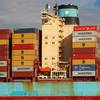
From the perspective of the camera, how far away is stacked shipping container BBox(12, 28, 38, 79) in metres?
63.8

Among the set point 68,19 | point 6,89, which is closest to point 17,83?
point 6,89

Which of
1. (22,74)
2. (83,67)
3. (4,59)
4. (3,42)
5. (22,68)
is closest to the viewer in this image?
(83,67)

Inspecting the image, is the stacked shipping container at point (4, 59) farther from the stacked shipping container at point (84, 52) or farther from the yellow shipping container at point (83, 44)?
the yellow shipping container at point (83, 44)

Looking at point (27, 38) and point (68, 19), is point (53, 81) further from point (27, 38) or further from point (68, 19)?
point (68, 19)

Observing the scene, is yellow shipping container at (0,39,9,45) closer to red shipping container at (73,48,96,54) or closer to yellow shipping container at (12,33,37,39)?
yellow shipping container at (12,33,37,39)

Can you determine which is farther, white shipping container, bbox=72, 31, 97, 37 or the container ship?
white shipping container, bbox=72, 31, 97, 37

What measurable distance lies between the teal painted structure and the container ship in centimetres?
59

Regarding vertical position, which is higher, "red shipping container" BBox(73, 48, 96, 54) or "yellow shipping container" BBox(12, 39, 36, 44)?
"yellow shipping container" BBox(12, 39, 36, 44)

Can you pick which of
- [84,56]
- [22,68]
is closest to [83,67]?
Answer: [84,56]

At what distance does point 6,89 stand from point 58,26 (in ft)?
33.8

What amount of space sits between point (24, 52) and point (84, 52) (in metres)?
7.02

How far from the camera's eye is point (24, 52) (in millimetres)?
64188

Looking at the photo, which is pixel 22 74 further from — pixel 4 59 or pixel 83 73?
Answer: pixel 83 73

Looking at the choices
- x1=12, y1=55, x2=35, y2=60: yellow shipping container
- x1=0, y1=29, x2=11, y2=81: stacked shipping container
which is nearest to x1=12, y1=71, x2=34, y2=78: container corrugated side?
x1=0, y1=29, x2=11, y2=81: stacked shipping container
